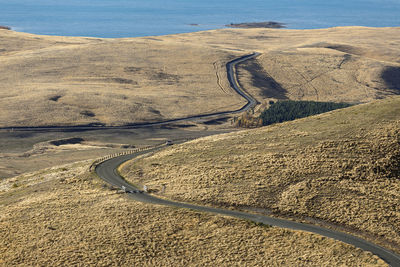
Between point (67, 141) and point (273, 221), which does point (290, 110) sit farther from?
point (273, 221)

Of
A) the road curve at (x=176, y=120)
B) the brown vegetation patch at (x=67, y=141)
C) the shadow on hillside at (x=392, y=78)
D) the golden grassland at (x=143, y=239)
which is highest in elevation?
the shadow on hillside at (x=392, y=78)

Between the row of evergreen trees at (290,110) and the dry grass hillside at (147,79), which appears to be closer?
the dry grass hillside at (147,79)

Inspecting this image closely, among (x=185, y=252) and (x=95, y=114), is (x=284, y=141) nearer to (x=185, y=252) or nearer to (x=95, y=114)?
(x=185, y=252)

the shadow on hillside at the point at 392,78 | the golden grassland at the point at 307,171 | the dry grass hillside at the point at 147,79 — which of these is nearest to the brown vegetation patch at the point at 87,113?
the dry grass hillside at the point at 147,79

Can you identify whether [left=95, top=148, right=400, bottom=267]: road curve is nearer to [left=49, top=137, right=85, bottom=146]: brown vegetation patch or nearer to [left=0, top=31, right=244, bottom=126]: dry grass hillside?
[left=49, top=137, right=85, bottom=146]: brown vegetation patch

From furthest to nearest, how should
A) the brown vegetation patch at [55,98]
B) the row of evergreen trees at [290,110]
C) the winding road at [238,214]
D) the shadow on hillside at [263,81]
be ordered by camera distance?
the shadow on hillside at [263,81], the brown vegetation patch at [55,98], the row of evergreen trees at [290,110], the winding road at [238,214]

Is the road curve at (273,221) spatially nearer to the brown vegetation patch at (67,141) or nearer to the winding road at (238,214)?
the winding road at (238,214)

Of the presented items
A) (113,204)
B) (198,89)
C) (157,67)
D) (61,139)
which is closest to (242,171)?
(113,204)
